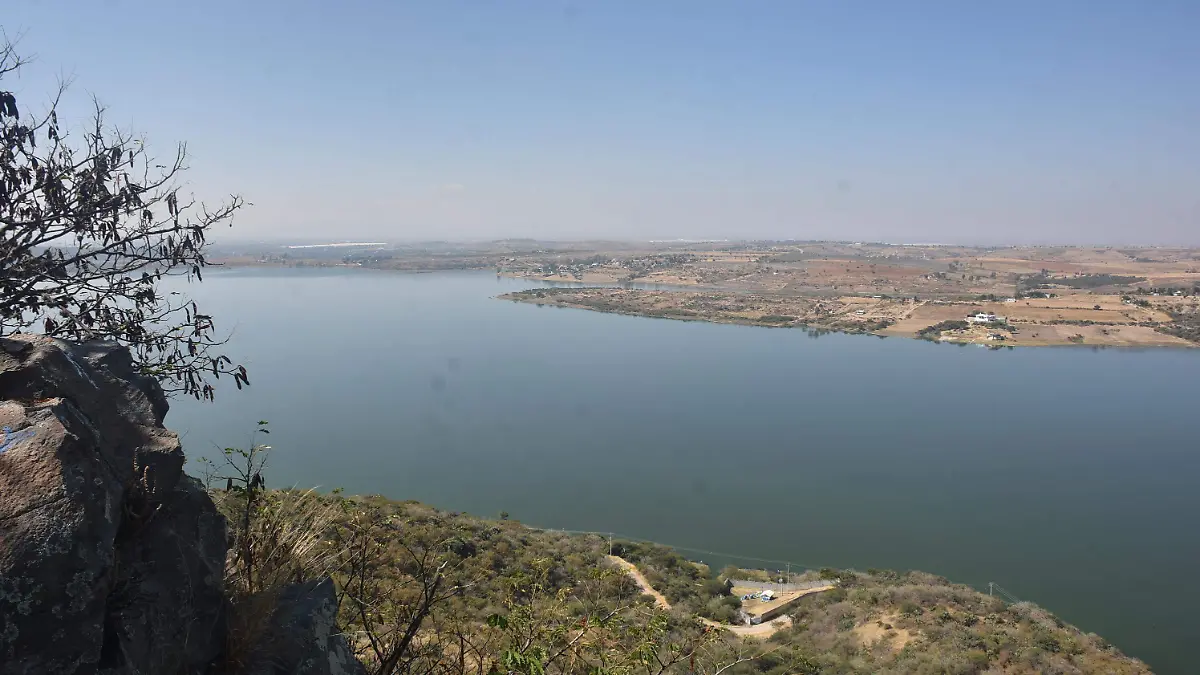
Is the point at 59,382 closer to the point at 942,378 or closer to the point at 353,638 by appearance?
the point at 353,638

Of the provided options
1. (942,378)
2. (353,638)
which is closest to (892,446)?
(942,378)

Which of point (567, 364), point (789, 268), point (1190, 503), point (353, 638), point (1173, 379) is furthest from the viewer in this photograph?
point (789, 268)

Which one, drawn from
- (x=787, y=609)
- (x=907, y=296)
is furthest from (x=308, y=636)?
(x=907, y=296)

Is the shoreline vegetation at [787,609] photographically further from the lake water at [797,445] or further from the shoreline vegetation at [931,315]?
the shoreline vegetation at [931,315]

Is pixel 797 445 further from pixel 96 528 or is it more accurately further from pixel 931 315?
pixel 931 315

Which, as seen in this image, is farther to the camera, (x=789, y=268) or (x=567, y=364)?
(x=789, y=268)

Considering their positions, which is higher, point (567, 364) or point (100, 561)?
point (100, 561)
